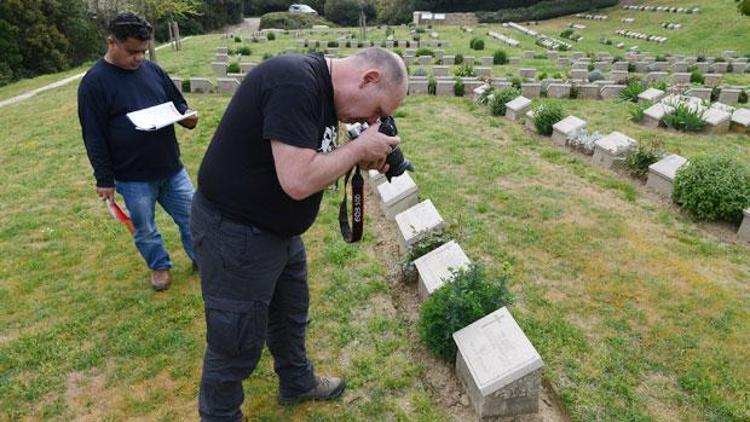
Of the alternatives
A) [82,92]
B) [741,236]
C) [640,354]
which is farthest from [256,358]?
[741,236]

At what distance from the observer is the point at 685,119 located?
A: 9125 mm

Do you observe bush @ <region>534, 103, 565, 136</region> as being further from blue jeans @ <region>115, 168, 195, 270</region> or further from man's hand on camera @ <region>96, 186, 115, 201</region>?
man's hand on camera @ <region>96, 186, 115, 201</region>

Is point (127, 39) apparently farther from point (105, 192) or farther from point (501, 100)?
point (501, 100)

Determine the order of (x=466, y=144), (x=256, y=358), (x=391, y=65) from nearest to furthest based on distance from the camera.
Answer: (x=391, y=65) → (x=256, y=358) → (x=466, y=144)

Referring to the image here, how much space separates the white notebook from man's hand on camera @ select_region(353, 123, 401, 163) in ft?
7.56

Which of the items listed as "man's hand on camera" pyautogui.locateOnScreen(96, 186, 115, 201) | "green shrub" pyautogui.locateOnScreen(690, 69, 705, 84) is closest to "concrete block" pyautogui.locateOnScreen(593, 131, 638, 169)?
"man's hand on camera" pyautogui.locateOnScreen(96, 186, 115, 201)

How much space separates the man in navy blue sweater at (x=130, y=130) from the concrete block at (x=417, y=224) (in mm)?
2028

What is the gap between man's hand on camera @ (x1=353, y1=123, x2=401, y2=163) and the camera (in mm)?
2057

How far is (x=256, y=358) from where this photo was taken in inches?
99.9

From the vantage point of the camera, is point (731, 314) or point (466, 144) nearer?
point (731, 314)

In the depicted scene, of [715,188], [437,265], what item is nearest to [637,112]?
[715,188]

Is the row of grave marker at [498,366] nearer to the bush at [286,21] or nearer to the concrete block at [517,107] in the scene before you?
the concrete block at [517,107]

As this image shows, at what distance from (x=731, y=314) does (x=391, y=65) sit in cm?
379

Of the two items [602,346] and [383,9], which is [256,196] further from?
[383,9]
